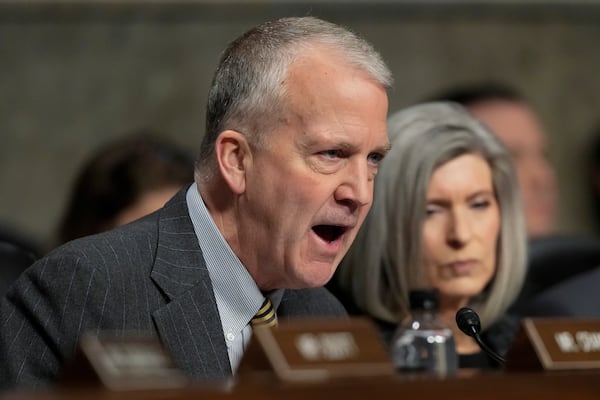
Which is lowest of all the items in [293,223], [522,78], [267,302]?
[522,78]

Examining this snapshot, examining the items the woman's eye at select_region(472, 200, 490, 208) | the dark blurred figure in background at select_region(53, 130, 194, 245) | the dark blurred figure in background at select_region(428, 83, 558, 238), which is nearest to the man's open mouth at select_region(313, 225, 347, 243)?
the woman's eye at select_region(472, 200, 490, 208)

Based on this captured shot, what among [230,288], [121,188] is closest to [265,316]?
[230,288]

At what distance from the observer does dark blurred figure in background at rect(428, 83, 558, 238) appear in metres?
4.86

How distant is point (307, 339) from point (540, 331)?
14.7 inches

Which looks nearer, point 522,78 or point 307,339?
point 307,339

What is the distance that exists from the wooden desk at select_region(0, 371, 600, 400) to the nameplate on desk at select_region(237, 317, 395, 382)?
32 mm

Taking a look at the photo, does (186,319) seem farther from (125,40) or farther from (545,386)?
(125,40)

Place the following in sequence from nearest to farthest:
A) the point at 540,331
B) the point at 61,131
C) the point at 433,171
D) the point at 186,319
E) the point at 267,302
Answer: the point at 540,331
the point at 186,319
the point at 267,302
the point at 433,171
the point at 61,131

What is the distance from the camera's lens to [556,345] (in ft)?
6.36

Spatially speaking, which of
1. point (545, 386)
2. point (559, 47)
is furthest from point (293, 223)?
point (559, 47)

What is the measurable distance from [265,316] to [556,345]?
714 mm

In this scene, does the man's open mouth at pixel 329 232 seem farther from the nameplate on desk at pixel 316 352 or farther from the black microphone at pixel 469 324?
the nameplate on desk at pixel 316 352

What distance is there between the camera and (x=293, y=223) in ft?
7.87

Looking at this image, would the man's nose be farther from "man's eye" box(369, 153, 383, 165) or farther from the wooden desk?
the wooden desk
